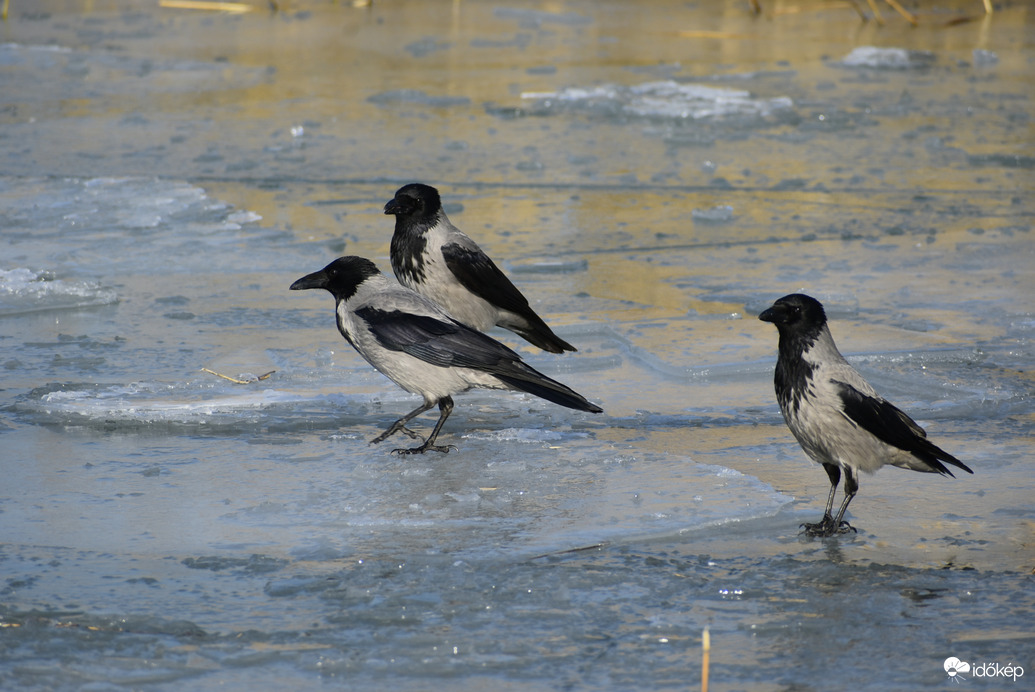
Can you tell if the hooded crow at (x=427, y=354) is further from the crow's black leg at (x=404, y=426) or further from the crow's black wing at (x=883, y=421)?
the crow's black wing at (x=883, y=421)

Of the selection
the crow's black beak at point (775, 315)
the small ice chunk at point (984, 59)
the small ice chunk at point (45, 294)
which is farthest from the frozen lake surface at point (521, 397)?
the small ice chunk at point (984, 59)

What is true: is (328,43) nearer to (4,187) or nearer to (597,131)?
(597,131)

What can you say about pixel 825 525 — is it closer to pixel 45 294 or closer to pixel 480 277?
pixel 480 277

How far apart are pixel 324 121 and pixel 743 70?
4369 millimetres

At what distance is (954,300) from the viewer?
6.11 metres

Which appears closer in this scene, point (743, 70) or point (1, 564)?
point (1, 564)

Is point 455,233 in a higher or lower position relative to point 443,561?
higher

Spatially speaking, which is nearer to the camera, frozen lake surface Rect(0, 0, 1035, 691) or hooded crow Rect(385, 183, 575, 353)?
frozen lake surface Rect(0, 0, 1035, 691)

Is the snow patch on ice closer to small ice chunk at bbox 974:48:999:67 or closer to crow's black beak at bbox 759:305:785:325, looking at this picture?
small ice chunk at bbox 974:48:999:67

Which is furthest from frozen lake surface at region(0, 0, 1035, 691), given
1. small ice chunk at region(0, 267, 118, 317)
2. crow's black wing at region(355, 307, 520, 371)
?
crow's black wing at region(355, 307, 520, 371)

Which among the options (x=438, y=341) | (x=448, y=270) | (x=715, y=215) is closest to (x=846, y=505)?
(x=438, y=341)

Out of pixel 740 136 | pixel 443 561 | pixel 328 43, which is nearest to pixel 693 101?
pixel 740 136

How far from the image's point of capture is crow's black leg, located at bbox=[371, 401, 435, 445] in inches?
176

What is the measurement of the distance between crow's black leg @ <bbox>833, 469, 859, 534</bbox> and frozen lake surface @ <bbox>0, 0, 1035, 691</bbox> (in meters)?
0.04
